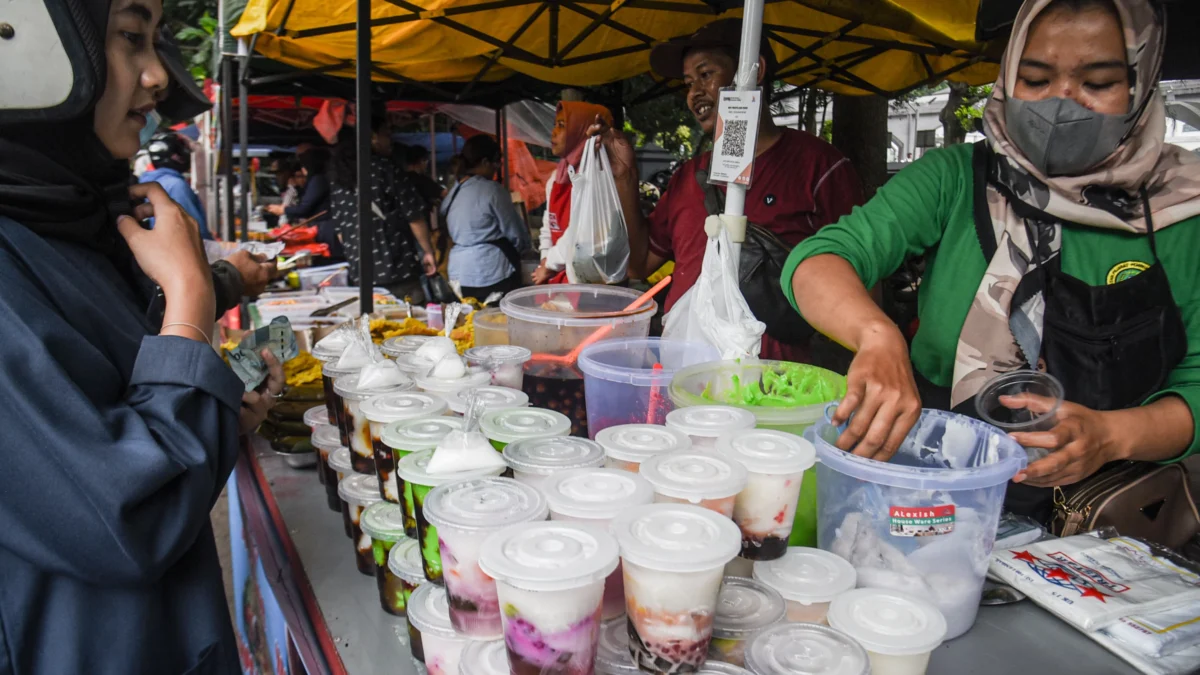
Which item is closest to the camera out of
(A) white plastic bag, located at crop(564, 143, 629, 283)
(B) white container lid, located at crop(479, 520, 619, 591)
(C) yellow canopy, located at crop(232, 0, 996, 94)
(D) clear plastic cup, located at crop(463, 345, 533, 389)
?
(B) white container lid, located at crop(479, 520, 619, 591)

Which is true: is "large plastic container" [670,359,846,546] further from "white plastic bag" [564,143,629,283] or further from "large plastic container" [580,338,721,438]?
"white plastic bag" [564,143,629,283]

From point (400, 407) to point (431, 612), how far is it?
1.52 ft

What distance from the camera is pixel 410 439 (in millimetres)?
1312

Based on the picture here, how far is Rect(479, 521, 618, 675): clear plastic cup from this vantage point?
2.80ft

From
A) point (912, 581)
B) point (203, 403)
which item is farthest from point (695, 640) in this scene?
point (203, 403)

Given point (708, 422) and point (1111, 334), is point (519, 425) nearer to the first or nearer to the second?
point (708, 422)

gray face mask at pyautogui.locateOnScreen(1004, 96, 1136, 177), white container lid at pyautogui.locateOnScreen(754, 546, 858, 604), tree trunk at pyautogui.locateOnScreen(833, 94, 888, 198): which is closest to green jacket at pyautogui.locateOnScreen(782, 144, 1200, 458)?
gray face mask at pyautogui.locateOnScreen(1004, 96, 1136, 177)

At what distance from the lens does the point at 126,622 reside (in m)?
1.12

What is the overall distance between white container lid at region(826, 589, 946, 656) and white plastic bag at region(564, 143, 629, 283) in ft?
6.66

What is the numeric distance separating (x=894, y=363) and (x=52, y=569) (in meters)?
1.39

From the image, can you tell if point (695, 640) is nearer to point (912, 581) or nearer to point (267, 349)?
point (912, 581)

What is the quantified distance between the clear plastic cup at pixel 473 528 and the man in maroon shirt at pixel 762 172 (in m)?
1.87

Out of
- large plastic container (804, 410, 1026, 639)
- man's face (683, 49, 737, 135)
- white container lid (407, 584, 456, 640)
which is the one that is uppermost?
man's face (683, 49, 737, 135)

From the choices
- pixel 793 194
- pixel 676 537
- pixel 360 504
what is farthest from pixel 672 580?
pixel 793 194
